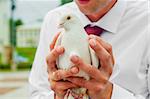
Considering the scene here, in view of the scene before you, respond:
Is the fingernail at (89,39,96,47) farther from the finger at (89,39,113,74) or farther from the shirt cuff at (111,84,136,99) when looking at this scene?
the shirt cuff at (111,84,136,99)

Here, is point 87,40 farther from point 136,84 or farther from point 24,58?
point 24,58

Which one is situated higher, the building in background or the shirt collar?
the shirt collar

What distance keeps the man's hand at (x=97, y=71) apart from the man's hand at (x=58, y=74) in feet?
0.06

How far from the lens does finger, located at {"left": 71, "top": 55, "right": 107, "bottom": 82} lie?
830 mm

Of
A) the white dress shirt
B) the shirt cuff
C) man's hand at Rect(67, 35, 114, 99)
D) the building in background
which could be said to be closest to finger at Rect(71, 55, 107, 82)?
man's hand at Rect(67, 35, 114, 99)

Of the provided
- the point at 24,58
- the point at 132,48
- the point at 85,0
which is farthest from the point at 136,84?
the point at 24,58

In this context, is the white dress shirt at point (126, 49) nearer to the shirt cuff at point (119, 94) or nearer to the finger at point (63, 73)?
the shirt cuff at point (119, 94)

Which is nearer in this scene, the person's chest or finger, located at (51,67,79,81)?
finger, located at (51,67,79,81)

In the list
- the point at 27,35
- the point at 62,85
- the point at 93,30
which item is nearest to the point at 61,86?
the point at 62,85

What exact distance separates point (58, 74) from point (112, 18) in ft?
1.34

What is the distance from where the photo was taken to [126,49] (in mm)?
1199

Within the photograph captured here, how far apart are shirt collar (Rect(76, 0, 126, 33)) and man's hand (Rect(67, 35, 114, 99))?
12.3 inches

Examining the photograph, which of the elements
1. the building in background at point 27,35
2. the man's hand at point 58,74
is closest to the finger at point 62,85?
the man's hand at point 58,74

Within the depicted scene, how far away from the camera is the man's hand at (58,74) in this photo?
854mm
